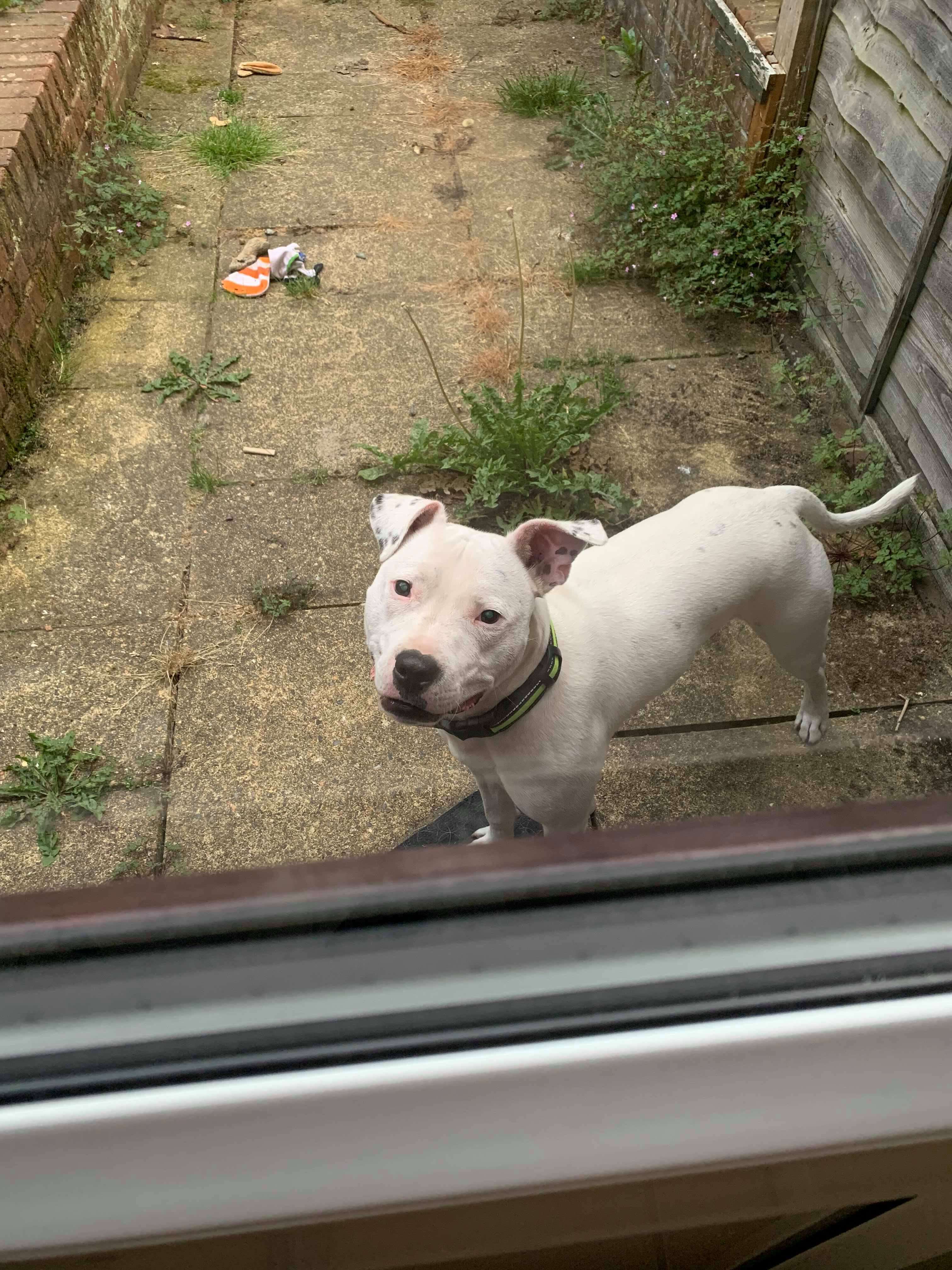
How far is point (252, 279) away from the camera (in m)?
3.74

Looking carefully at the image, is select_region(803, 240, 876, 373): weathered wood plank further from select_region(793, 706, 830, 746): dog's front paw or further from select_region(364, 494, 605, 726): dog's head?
select_region(364, 494, 605, 726): dog's head

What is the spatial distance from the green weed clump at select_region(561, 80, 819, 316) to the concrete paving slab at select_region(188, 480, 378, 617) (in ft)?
5.12

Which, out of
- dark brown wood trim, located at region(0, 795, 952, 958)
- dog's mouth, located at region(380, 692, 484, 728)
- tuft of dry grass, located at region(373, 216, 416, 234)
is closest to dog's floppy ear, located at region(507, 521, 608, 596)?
dog's mouth, located at region(380, 692, 484, 728)

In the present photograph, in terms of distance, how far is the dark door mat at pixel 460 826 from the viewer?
133 cm

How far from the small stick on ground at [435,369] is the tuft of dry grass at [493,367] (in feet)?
0.36

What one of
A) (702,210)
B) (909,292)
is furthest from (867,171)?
(702,210)

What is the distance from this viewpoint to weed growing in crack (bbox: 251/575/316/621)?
273cm

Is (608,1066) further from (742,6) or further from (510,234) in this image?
(742,6)

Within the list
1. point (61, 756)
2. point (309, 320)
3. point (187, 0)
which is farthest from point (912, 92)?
point (187, 0)

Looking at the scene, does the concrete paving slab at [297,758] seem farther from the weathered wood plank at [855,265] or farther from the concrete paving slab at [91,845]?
the weathered wood plank at [855,265]

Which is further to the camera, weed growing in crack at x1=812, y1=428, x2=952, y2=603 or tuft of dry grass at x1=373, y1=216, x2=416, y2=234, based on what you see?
tuft of dry grass at x1=373, y1=216, x2=416, y2=234

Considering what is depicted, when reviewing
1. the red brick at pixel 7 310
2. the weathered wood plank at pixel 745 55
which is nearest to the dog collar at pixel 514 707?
the red brick at pixel 7 310

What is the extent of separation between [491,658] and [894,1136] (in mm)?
1078

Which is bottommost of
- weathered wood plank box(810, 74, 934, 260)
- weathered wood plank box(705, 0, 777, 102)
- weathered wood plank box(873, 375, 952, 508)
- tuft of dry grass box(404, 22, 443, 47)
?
weathered wood plank box(873, 375, 952, 508)
